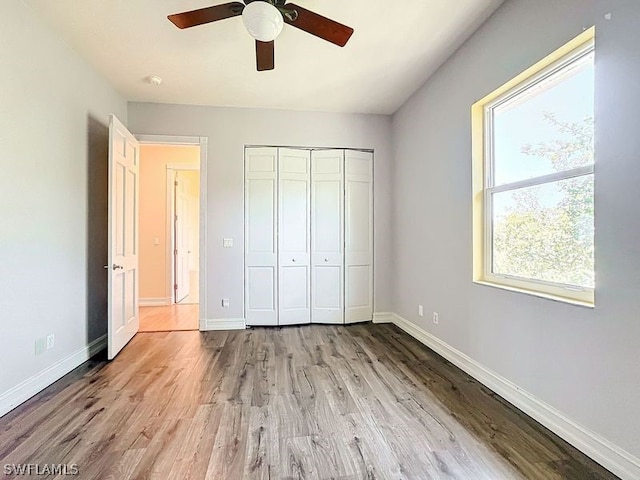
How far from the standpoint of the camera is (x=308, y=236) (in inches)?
173

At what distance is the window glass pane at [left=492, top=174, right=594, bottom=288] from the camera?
6.20ft

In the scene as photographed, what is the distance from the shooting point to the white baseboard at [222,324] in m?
4.16

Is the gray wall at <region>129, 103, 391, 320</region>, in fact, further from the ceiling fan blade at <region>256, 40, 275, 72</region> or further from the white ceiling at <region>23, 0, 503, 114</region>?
the ceiling fan blade at <region>256, 40, 275, 72</region>

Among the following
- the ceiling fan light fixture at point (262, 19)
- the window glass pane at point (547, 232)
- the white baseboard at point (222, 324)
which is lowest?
the white baseboard at point (222, 324)

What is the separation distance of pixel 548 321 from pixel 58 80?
12.8 ft

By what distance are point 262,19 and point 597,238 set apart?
221cm

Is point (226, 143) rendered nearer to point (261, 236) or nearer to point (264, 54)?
point (261, 236)

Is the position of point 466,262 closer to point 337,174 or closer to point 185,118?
point 337,174

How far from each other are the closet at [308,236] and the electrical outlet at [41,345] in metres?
2.07

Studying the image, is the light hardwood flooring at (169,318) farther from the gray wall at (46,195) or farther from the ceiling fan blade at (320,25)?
the ceiling fan blade at (320,25)

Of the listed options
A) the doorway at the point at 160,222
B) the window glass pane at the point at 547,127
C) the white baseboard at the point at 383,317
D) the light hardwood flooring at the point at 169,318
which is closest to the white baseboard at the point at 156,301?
the doorway at the point at 160,222

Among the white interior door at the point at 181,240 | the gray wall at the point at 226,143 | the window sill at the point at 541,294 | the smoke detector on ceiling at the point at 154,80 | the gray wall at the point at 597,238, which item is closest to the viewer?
the gray wall at the point at 597,238

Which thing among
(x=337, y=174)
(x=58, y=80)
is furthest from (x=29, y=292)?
(x=337, y=174)

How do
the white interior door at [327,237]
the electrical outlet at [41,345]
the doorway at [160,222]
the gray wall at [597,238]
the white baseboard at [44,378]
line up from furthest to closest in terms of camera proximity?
1. the doorway at [160,222]
2. the white interior door at [327,237]
3. the electrical outlet at [41,345]
4. the white baseboard at [44,378]
5. the gray wall at [597,238]
